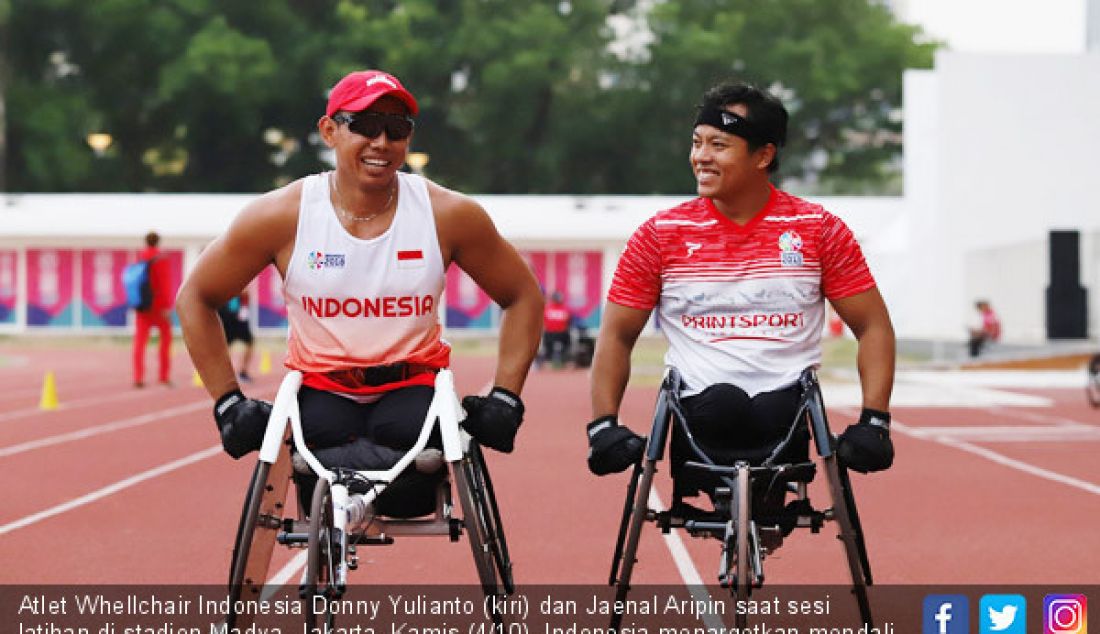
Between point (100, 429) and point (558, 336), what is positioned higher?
point (558, 336)

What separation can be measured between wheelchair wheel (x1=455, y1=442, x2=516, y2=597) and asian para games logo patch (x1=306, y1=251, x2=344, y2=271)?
2.15ft

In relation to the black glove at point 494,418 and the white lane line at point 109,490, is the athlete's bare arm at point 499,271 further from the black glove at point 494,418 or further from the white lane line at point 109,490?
the white lane line at point 109,490

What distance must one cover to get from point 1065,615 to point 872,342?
61.7 inches

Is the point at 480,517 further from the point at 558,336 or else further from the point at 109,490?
the point at 558,336

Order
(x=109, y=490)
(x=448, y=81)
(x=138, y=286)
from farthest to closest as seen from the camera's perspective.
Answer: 1. (x=448, y=81)
2. (x=138, y=286)
3. (x=109, y=490)

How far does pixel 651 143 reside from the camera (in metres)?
54.6

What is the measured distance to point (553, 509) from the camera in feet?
30.5

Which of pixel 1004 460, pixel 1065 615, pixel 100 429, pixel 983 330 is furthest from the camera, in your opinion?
pixel 983 330

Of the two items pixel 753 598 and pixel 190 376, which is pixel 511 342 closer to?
pixel 753 598

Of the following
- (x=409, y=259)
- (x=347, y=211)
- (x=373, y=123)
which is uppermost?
(x=373, y=123)

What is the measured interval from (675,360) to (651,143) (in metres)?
50.1

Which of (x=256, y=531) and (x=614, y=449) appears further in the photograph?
(x=614, y=449)

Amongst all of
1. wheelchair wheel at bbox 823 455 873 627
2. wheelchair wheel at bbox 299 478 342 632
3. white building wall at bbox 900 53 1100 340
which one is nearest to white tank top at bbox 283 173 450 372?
wheelchair wheel at bbox 299 478 342 632

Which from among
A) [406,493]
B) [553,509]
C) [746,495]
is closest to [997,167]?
[553,509]
